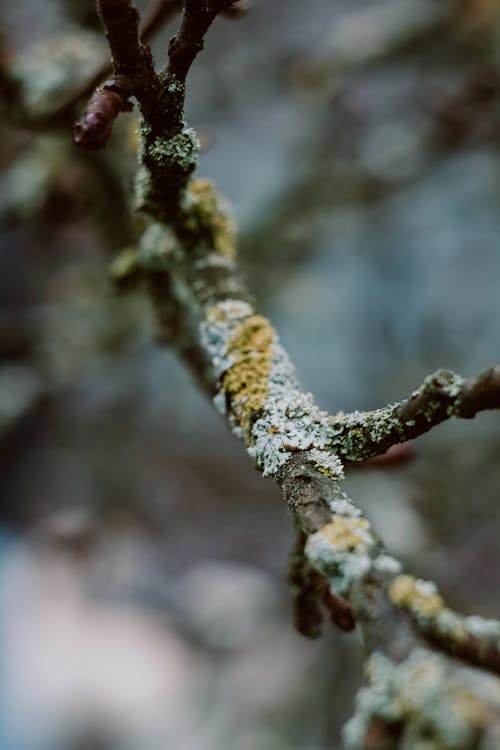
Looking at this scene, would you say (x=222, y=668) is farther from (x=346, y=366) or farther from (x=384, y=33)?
(x=384, y=33)

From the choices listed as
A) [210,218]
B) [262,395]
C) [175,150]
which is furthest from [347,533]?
[210,218]

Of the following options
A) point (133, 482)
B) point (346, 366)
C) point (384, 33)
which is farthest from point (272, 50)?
point (133, 482)

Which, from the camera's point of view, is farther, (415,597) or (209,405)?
(209,405)

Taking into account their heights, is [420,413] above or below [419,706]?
above

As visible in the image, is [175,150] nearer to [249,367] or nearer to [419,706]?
[249,367]

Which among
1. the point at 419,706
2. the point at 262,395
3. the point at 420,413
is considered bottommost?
the point at 419,706

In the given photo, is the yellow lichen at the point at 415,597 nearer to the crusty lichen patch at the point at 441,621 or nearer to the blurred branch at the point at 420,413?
the crusty lichen patch at the point at 441,621
